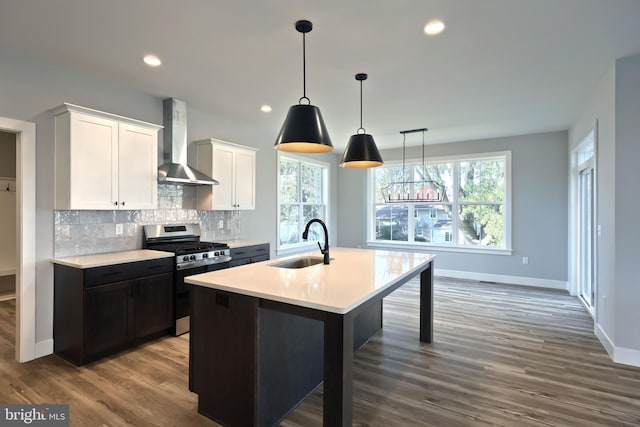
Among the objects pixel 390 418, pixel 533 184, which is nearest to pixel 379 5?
pixel 390 418

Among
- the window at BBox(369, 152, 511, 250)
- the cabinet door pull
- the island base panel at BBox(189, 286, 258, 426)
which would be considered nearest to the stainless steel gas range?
the cabinet door pull

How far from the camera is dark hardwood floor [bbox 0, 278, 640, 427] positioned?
2.17 meters

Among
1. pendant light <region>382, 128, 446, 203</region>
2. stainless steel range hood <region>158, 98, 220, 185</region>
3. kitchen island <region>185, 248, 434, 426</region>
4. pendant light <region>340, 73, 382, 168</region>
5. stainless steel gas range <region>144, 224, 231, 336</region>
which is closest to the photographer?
kitchen island <region>185, 248, 434, 426</region>

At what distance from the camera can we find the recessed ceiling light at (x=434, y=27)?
2355 mm

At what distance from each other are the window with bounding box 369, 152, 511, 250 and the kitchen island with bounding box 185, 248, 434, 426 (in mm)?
4441

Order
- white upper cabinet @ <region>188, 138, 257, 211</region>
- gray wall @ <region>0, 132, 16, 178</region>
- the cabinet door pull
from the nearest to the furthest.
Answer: the cabinet door pull < white upper cabinet @ <region>188, 138, 257, 211</region> < gray wall @ <region>0, 132, 16, 178</region>

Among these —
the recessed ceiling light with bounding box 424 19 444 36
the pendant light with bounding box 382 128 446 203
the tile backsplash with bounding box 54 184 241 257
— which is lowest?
the tile backsplash with bounding box 54 184 241 257

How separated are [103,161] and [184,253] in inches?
45.9

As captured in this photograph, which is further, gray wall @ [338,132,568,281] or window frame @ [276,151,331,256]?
window frame @ [276,151,331,256]

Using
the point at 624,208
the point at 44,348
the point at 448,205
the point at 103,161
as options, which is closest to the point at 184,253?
the point at 103,161

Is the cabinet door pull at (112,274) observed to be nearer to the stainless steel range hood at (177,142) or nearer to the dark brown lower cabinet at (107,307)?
the dark brown lower cabinet at (107,307)

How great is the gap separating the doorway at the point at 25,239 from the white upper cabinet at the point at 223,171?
168cm

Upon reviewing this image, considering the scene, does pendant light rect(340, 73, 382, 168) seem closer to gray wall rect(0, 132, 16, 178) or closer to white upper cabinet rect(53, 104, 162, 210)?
white upper cabinet rect(53, 104, 162, 210)

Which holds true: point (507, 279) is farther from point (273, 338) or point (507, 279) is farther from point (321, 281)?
point (273, 338)
